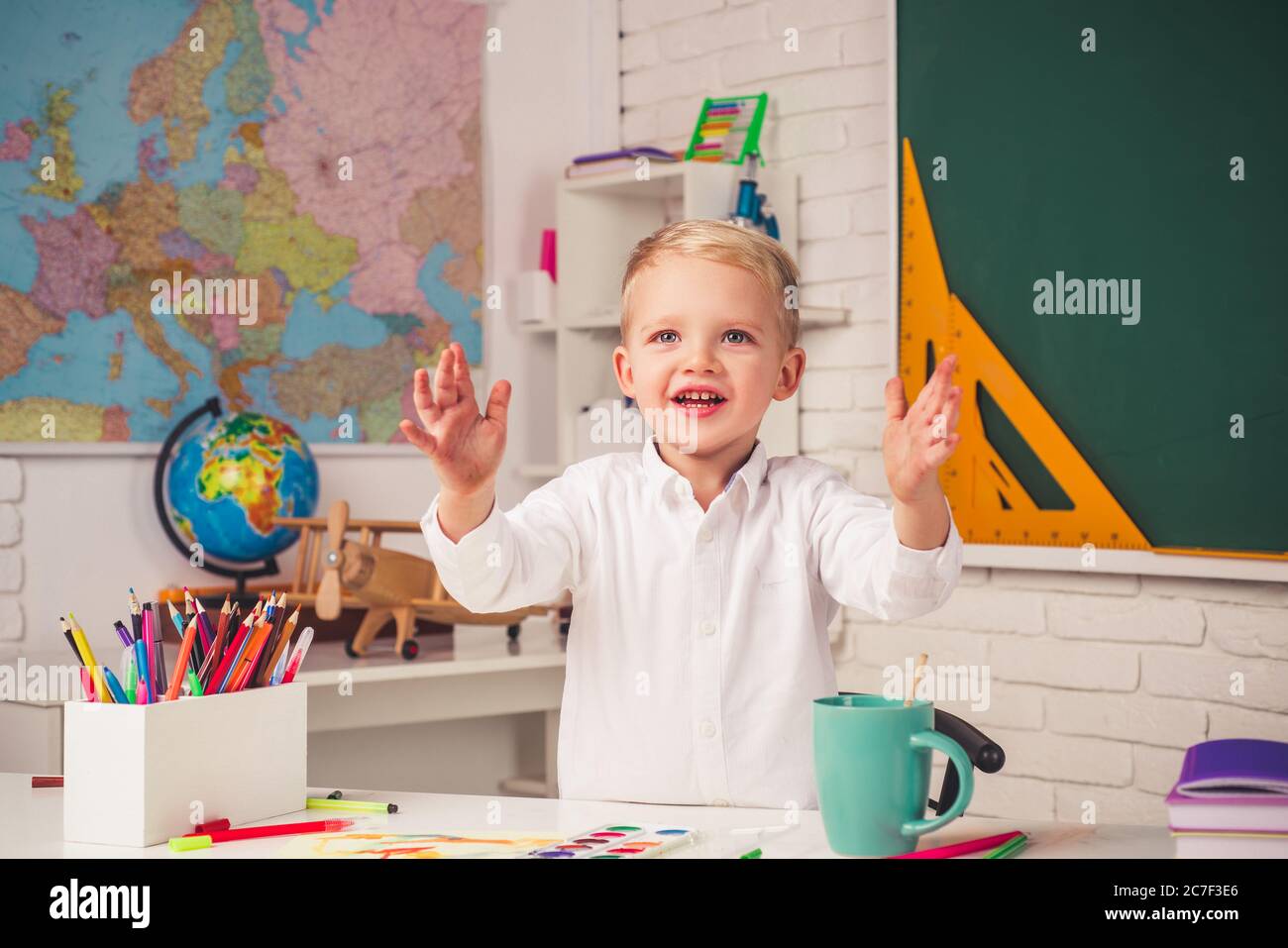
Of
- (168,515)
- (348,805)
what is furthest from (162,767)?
(168,515)

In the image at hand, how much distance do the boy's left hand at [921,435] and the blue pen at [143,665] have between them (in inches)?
22.7

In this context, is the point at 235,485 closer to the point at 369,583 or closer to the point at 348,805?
the point at 369,583

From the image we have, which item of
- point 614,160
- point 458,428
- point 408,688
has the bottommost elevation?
point 408,688

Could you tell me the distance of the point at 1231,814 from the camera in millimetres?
874

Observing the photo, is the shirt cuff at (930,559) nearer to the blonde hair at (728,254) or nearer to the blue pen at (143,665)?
the blonde hair at (728,254)

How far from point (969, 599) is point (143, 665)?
175 centimetres

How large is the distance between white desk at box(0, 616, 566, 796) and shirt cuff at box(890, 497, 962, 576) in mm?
1256

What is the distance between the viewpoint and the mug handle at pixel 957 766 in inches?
36.4

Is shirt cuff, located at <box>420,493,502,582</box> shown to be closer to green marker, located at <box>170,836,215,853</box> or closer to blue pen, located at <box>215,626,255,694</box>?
blue pen, located at <box>215,626,255,694</box>

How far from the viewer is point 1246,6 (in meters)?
2.12

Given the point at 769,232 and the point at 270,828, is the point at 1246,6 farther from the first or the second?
the point at 270,828

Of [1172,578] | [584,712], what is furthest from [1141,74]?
[584,712]

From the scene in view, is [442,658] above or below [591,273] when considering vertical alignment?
below
